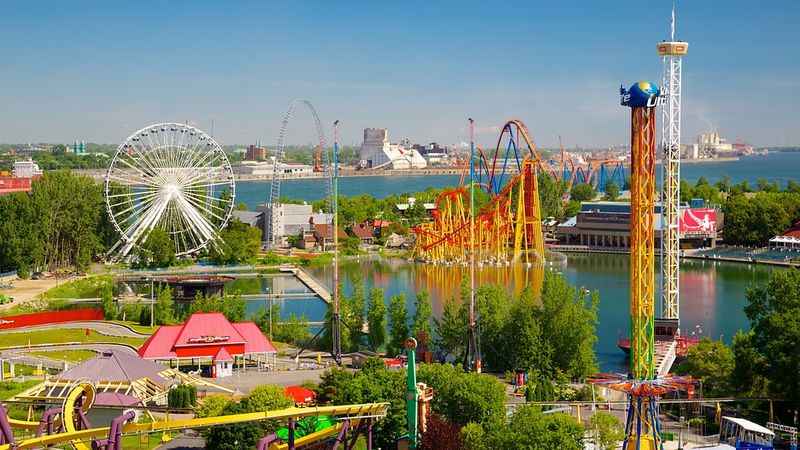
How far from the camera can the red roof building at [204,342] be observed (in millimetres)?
23141

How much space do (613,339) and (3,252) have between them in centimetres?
2583

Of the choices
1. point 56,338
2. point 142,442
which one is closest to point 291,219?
point 56,338

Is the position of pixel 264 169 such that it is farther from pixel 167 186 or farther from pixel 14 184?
pixel 167 186

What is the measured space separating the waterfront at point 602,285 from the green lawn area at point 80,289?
537cm

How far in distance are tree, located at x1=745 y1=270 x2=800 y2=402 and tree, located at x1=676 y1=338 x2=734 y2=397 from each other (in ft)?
3.99

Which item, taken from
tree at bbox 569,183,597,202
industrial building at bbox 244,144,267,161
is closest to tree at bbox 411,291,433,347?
tree at bbox 569,183,597,202

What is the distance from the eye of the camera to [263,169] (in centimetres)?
15112

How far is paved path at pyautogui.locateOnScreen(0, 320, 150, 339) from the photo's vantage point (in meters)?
29.3

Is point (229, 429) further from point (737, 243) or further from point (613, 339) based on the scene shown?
point (737, 243)

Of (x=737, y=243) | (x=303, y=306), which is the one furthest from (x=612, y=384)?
(x=737, y=243)

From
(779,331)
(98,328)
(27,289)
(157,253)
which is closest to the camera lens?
(779,331)

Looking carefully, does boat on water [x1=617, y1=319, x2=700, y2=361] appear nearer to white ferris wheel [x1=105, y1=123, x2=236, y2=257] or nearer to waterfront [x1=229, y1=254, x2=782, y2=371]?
waterfront [x1=229, y1=254, x2=782, y2=371]

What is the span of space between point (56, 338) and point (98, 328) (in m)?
1.89

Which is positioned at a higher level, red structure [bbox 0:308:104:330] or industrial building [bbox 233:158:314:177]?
industrial building [bbox 233:158:314:177]
